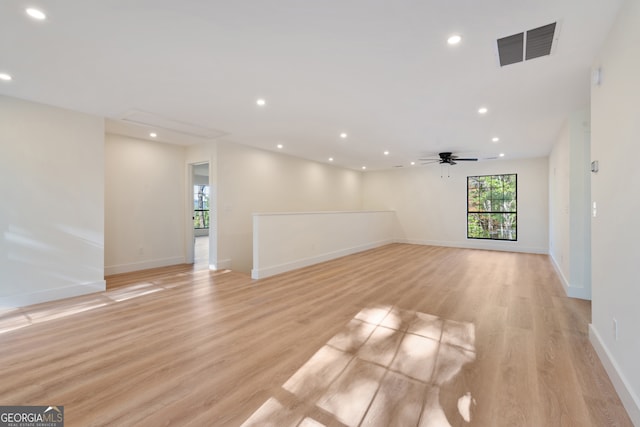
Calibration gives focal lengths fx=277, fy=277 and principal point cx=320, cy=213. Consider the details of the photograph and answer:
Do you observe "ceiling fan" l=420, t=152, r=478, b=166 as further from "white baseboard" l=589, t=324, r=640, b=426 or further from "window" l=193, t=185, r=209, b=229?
"window" l=193, t=185, r=209, b=229

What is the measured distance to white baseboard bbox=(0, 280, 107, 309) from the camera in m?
3.49

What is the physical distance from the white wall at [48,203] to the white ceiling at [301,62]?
0.32 m

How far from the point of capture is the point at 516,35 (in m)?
2.27

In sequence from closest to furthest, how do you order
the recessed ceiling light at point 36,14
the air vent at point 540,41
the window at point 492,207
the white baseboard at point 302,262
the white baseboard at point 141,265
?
1. the recessed ceiling light at point 36,14
2. the air vent at point 540,41
3. the white baseboard at point 302,262
4. the white baseboard at point 141,265
5. the window at point 492,207

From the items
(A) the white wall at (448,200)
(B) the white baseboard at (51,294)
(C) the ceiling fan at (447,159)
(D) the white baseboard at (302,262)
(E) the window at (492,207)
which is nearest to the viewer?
(B) the white baseboard at (51,294)

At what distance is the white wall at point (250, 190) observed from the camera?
5.79 metres

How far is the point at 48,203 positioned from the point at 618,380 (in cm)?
614

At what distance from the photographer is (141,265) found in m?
5.61

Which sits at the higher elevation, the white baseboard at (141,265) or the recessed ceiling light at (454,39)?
the recessed ceiling light at (454,39)

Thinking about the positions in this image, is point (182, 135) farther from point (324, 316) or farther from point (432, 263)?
point (432, 263)

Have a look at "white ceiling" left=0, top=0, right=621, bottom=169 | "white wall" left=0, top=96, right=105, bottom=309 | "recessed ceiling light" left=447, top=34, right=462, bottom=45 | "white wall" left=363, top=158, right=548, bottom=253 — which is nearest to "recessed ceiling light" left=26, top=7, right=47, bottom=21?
"white ceiling" left=0, top=0, right=621, bottom=169

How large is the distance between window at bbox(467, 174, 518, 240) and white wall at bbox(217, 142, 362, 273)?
4713 mm

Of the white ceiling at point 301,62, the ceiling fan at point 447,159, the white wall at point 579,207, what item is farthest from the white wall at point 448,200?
the white wall at point 579,207

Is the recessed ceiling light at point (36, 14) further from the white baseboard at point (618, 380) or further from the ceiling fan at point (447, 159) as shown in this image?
the ceiling fan at point (447, 159)
